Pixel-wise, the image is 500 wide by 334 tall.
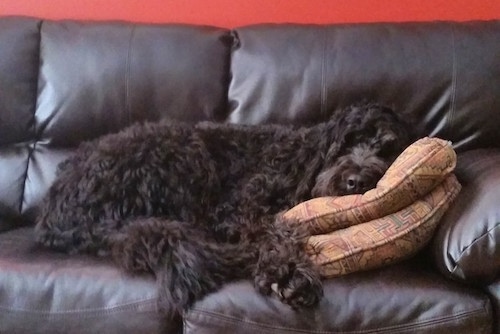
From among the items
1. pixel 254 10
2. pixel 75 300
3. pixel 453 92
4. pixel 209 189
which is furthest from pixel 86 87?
pixel 453 92

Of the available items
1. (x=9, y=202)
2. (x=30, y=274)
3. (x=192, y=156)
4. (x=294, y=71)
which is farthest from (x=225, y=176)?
(x=9, y=202)

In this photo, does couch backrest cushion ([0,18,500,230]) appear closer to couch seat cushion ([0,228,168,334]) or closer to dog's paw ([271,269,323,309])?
couch seat cushion ([0,228,168,334])

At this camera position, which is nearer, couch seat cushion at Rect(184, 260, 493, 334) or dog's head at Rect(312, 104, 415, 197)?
couch seat cushion at Rect(184, 260, 493, 334)

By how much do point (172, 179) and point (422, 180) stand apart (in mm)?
800

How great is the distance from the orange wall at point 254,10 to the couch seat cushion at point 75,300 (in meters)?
Result: 1.39

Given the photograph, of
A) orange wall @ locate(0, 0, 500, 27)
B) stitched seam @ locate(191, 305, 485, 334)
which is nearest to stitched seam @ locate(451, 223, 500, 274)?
stitched seam @ locate(191, 305, 485, 334)

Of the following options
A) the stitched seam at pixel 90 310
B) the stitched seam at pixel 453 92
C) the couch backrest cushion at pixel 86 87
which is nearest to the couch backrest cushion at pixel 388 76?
the stitched seam at pixel 453 92

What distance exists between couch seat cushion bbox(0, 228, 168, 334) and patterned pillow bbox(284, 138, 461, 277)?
1.68 ft

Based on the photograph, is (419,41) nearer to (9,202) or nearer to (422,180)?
(422,180)

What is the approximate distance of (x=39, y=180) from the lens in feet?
8.96

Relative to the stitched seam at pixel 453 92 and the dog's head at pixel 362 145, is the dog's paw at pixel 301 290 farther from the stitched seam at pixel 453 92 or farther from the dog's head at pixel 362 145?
the stitched seam at pixel 453 92

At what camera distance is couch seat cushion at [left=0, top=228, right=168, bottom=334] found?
1.95 meters

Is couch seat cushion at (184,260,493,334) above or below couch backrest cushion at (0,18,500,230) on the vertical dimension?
below

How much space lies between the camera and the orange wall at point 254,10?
3031mm
